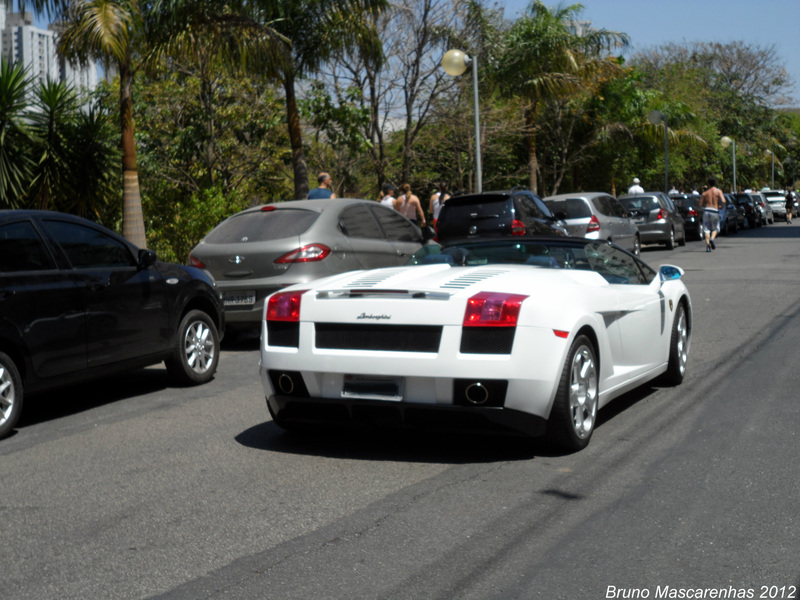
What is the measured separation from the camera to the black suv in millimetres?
17516

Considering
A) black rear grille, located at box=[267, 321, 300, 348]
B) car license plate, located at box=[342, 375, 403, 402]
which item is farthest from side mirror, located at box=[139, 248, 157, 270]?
car license plate, located at box=[342, 375, 403, 402]

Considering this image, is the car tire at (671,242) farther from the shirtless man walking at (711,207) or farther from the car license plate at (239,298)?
the car license plate at (239,298)

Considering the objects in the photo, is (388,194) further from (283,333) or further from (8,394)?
(283,333)

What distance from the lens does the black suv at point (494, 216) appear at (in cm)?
1752

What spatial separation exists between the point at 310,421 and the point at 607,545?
234 cm

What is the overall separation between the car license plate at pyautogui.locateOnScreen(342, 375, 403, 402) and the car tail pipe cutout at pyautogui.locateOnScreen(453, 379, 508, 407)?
348mm

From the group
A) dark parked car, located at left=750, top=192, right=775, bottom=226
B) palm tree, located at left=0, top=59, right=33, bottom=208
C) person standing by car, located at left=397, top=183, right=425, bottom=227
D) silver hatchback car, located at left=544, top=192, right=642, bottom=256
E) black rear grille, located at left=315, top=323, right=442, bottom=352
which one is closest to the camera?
black rear grille, located at left=315, top=323, right=442, bottom=352

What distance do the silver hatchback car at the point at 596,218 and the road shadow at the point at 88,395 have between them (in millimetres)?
13787

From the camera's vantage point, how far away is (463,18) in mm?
31234

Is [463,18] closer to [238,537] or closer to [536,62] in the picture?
[536,62]

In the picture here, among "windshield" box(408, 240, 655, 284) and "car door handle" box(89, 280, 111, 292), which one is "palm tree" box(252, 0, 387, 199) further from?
"windshield" box(408, 240, 655, 284)

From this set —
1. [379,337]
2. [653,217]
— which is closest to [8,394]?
[379,337]

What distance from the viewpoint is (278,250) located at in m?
11.2

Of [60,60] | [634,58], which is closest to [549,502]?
[60,60]
